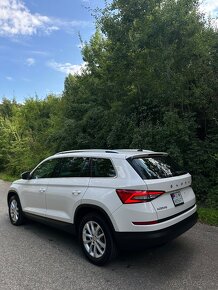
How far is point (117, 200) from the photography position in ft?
12.8

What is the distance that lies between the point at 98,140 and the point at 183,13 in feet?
16.9

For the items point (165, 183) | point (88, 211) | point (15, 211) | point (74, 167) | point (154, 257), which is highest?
point (74, 167)

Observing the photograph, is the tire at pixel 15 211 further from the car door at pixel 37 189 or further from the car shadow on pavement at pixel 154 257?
the car shadow on pavement at pixel 154 257

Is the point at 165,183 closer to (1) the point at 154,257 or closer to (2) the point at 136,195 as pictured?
(2) the point at 136,195

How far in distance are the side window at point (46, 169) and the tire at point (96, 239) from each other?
138cm

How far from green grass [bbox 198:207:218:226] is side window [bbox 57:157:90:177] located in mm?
2970

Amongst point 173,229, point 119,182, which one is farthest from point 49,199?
point 173,229

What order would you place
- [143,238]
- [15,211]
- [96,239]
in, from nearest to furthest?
[143,238] < [96,239] < [15,211]

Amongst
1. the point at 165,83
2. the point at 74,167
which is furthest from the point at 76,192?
the point at 165,83

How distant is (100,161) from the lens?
4.48m

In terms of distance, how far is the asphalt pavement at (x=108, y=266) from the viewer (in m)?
3.61

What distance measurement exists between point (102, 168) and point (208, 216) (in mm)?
3090

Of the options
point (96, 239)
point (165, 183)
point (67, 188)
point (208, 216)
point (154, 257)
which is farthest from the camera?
point (208, 216)

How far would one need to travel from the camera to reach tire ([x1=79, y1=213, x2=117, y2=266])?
13.2 ft
